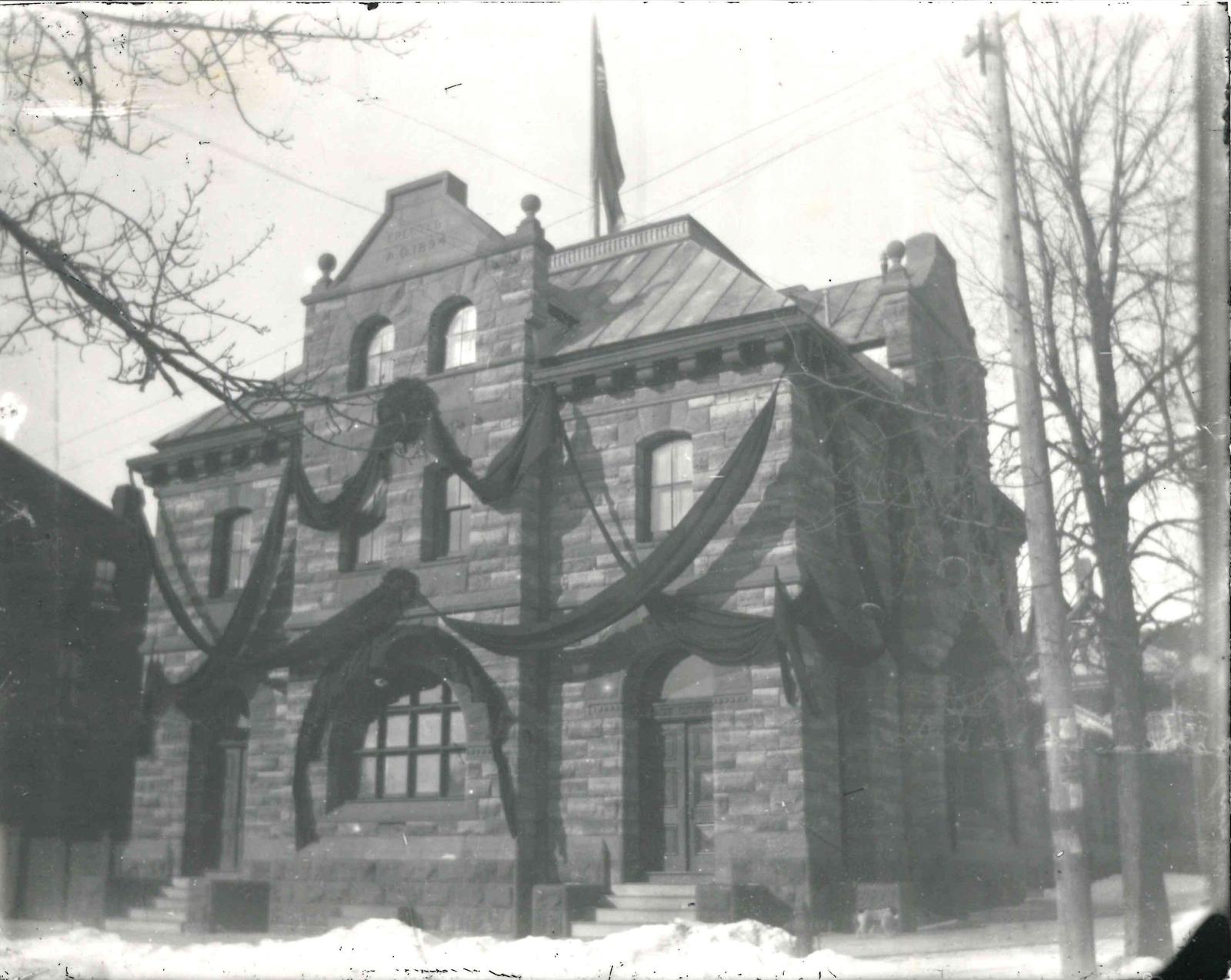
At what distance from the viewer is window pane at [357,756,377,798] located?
58.2 ft

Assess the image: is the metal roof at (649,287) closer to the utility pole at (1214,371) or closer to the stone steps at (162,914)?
the utility pole at (1214,371)

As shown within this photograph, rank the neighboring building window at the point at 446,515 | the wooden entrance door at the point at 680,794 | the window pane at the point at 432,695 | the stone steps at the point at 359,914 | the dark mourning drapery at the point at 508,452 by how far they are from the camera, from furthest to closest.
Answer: the neighboring building window at the point at 446,515, the window pane at the point at 432,695, the dark mourning drapery at the point at 508,452, the wooden entrance door at the point at 680,794, the stone steps at the point at 359,914

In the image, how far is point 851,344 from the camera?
20.4 m

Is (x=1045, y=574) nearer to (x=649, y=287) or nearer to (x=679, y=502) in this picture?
(x=679, y=502)

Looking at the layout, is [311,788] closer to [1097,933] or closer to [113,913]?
[113,913]

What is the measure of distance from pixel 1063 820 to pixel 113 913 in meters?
13.9

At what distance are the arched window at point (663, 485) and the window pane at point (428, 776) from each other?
168 inches

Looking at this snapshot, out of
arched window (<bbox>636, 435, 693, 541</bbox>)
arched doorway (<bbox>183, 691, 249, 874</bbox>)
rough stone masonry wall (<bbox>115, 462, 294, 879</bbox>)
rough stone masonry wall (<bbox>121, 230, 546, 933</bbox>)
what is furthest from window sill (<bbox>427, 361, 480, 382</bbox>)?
arched doorway (<bbox>183, 691, 249, 874</bbox>)

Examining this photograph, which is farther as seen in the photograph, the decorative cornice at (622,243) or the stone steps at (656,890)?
the decorative cornice at (622,243)

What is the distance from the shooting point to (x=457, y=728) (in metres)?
17.5

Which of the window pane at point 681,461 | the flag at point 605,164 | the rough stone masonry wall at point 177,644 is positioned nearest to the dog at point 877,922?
the window pane at point 681,461

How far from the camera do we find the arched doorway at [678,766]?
16422mm

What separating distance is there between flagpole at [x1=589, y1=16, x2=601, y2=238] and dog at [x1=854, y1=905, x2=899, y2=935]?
10.4 meters

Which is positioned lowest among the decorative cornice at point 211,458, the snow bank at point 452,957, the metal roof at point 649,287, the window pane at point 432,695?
the snow bank at point 452,957
